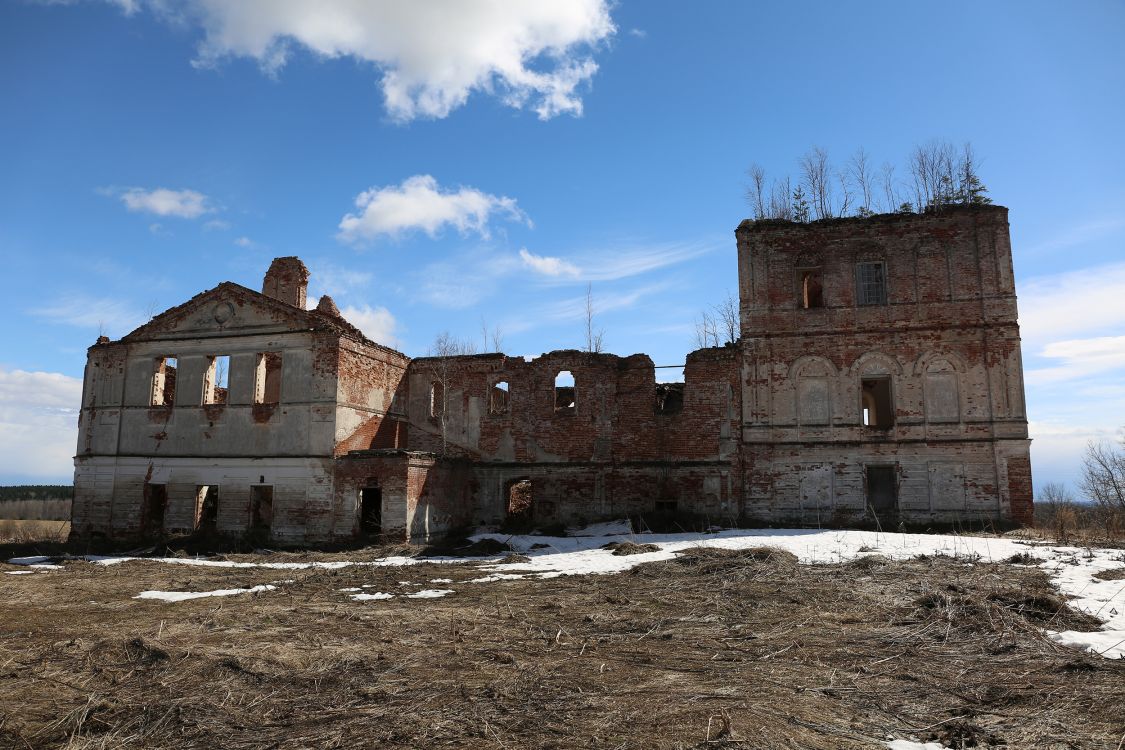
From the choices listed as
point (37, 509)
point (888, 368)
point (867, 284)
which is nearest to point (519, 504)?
point (888, 368)

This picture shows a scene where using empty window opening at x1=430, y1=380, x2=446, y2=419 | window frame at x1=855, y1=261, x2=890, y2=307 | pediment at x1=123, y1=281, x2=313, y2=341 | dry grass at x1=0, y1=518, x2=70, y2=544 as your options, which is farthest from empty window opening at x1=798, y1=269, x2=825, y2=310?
dry grass at x1=0, y1=518, x2=70, y2=544

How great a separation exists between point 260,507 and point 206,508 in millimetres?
2105

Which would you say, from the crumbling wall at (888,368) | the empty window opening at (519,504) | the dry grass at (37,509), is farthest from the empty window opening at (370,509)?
the dry grass at (37,509)

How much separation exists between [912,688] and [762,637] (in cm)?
210

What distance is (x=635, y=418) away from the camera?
21.8 metres

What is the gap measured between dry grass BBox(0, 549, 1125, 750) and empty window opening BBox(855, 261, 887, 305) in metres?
11.4

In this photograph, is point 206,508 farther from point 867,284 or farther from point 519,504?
point 867,284

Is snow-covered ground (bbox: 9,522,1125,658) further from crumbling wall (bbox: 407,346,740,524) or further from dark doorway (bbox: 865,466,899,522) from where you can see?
dark doorway (bbox: 865,466,899,522)

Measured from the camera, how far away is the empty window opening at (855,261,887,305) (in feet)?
69.7

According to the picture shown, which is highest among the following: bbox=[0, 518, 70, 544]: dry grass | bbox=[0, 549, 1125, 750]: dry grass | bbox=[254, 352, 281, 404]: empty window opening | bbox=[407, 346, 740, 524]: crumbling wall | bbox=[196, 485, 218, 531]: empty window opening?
bbox=[254, 352, 281, 404]: empty window opening

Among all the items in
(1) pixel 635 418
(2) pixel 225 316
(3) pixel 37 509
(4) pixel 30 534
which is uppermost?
(2) pixel 225 316

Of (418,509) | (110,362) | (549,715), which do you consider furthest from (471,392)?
(549,715)

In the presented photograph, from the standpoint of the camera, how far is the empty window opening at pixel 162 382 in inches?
860

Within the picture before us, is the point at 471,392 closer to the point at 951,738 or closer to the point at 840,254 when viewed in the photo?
the point at 840,254
